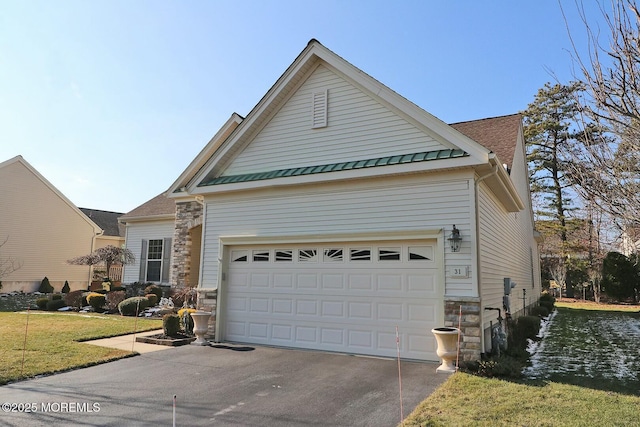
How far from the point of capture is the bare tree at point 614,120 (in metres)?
5.27

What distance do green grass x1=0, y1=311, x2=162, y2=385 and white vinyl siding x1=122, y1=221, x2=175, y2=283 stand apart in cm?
555

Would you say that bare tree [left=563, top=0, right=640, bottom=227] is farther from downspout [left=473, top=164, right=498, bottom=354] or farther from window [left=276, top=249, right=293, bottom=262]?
window [left=276, top=249, right=293, bottom=262]

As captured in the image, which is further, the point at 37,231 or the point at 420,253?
the point at 37,231

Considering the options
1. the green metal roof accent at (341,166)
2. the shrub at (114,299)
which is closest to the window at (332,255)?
the green metal roof accent at (341,166)

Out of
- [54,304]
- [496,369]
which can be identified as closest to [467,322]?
[496,369]

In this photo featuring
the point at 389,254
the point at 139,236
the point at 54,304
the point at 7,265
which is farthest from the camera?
the point at 7,265

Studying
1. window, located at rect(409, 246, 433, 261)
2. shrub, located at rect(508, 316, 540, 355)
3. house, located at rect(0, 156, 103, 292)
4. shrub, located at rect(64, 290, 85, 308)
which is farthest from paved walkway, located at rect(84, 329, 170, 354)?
house, located at rect(0, 156, 103, 292)

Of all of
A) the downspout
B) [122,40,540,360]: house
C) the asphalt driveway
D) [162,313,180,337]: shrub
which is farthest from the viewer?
[162,313,180,337]: shrub

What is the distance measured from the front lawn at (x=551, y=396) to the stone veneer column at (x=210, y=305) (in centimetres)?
607

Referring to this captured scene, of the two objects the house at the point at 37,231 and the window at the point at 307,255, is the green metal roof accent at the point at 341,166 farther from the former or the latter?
the house at the point at 37,231

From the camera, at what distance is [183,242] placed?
1773cm

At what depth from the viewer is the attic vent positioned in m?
10.3

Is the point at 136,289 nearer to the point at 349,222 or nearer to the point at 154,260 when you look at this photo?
the point at 154,260

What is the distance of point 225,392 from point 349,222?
4.45m
